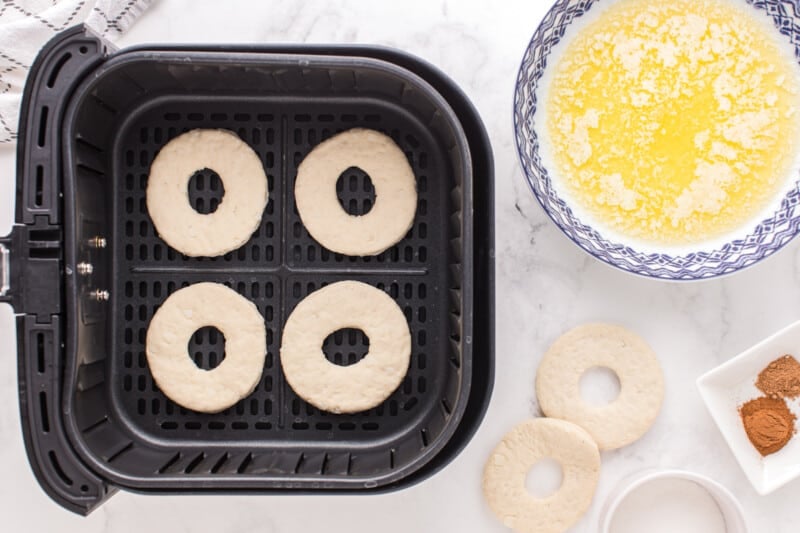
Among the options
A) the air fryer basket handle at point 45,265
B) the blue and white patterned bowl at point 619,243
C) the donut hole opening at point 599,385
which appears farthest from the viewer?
the donut hole opening at point 599,385

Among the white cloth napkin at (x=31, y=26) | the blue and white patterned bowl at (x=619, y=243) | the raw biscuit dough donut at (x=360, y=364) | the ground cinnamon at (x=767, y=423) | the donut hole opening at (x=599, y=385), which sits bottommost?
the ground cinnamon at (x=767, y=423)

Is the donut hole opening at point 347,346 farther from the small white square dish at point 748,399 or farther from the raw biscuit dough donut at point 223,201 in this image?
the small white square dish at point 748,399

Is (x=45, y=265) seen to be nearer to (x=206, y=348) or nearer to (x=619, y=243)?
(x=206, y=348)

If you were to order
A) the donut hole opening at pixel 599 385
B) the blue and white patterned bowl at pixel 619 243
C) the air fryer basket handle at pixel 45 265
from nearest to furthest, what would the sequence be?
the air fryer basket handle at pixel 45 265, the blue and white patterned bowl at pixel 619 243, the donut hole opening at pixel 599 385

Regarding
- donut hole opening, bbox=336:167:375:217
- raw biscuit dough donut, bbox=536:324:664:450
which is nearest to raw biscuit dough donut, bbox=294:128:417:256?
donut hole opening, bbox=336:167:375:217

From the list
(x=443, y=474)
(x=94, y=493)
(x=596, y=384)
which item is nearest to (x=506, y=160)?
(x=596, y=384)

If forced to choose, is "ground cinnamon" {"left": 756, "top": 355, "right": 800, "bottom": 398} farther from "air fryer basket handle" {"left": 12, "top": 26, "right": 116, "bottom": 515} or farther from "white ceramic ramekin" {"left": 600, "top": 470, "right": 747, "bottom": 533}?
"air fryer basket handle" {"left": 12, "top": 26, "right": 116, "bottom": 515}

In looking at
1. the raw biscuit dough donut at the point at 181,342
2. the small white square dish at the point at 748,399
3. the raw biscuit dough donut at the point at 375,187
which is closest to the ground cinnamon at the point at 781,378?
the small white square dish at the point at 748,399
